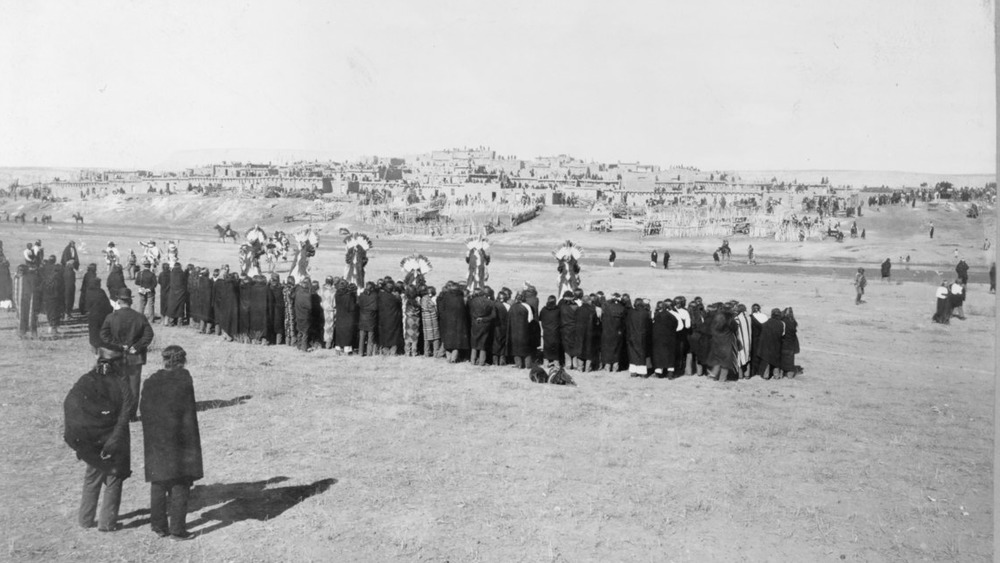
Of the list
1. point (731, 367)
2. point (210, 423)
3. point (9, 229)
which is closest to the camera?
point (210, 423)

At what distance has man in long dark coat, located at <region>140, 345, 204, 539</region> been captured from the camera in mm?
6383

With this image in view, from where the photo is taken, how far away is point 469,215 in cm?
7319

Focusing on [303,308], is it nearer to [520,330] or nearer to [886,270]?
[520,330]

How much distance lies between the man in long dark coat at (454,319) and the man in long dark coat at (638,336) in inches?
118

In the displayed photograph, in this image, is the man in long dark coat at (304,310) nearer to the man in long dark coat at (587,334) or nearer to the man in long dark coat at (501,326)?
the man in long dark coat at (501,326)

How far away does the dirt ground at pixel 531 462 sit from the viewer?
22.3ft

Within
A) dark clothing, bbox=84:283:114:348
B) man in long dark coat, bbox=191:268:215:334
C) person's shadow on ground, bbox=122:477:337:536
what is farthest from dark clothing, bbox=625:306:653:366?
man in long dark coat, bbox=191:268:215:334

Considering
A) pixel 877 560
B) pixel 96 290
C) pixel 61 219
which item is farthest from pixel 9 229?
pixel 877 560

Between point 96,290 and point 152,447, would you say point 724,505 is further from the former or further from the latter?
point 96,290

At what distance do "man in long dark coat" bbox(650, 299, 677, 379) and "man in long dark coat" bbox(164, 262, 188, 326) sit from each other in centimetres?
1138

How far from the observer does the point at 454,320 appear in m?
14.2

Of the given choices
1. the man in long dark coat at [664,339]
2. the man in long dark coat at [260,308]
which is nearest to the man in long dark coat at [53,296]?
the man in long dark coat at [260,308]

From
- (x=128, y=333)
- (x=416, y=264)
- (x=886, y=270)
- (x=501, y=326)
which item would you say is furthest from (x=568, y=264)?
(x=886, y=270)

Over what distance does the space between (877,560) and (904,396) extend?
6.69 m
